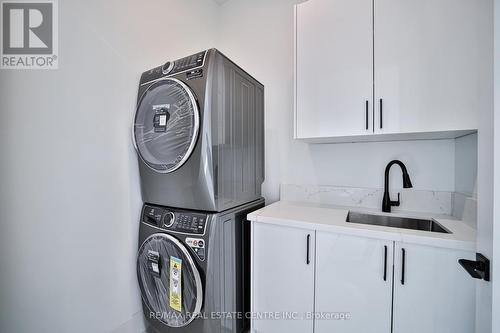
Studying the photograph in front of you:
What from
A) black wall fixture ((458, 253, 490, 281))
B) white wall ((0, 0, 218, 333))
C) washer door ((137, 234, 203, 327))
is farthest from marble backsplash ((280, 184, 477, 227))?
white wall ((0, 0, 218, 333))

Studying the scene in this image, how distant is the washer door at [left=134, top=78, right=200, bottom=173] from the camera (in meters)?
1.23

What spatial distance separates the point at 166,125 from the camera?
1.32 metres

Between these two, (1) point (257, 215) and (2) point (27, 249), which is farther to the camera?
(1) point (257, 215)

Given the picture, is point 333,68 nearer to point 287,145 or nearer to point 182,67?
point 287,145

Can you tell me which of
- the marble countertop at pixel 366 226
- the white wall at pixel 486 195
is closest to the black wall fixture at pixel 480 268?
the white wall at pixel 486 195

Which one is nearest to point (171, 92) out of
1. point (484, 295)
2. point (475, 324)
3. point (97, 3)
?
point (97, 3)

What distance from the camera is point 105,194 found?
4.55ft

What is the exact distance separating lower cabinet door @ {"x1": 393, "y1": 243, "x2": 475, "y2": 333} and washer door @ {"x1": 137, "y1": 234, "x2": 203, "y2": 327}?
1.03 meters

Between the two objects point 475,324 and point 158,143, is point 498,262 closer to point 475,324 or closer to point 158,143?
point 475,324

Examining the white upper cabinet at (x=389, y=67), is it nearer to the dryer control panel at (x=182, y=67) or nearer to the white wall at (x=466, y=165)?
the white wall at (x=466, y=165)

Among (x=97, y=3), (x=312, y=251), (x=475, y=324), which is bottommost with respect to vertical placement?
(x=475, y=324)

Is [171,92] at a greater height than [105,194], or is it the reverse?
[171,92]

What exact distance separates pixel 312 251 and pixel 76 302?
1.42 meters

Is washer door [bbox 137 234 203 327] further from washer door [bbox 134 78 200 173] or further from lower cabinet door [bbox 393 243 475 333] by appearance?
lower cabinet door [bbox 393 243 475 333]
